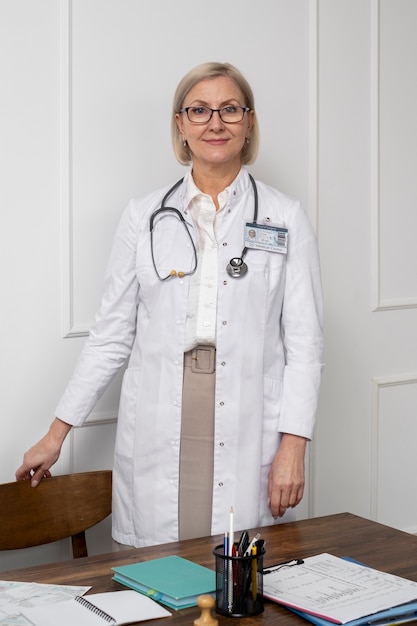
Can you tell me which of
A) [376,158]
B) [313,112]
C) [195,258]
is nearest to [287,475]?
[195,258]

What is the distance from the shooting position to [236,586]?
4.99 ft

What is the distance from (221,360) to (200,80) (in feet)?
2.51

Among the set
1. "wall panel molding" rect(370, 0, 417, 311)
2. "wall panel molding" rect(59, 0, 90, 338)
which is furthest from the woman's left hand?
"wall panel molding" rect(370, 0, 417, 311)

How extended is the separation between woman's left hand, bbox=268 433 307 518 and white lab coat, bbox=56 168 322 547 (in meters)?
0.04


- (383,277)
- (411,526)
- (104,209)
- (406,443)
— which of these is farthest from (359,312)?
(104,209)

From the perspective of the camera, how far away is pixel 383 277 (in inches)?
143

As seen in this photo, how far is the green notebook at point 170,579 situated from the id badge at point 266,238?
37.2 inches

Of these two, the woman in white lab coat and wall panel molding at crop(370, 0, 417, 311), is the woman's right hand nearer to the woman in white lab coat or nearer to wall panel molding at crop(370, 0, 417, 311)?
the woman in white lab coat

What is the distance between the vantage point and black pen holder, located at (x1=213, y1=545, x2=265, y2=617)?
59.7 inches

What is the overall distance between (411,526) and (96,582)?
2432mm

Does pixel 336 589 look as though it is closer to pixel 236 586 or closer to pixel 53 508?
pixel 236 586

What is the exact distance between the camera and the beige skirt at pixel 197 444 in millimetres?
2373

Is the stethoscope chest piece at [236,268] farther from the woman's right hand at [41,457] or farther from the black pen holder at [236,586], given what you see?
the black pen holder at [236,586]

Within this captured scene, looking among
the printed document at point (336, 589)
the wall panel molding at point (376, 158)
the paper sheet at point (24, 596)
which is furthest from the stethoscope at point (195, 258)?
the wall panel molding at point (376, 158)
